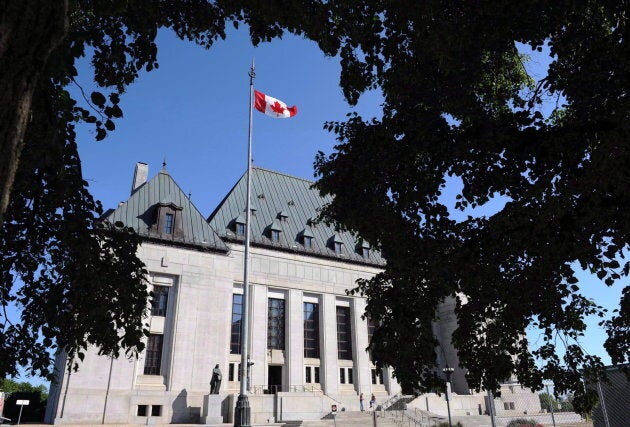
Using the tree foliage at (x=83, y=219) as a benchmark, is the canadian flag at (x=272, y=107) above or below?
above

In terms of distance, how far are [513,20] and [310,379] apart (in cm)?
3623

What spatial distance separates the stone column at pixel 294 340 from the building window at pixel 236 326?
4.40m

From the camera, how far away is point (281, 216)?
4541 centimetres

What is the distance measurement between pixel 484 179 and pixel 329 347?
1343 inches

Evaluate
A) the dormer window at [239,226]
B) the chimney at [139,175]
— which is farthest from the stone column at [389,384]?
the chimney at [139,175]

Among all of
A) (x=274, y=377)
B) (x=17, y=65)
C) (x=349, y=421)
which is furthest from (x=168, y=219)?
(x=17, y=65)

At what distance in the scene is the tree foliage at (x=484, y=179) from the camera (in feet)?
26.0

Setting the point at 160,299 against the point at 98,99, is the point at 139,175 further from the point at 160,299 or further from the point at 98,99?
the point at 98,99

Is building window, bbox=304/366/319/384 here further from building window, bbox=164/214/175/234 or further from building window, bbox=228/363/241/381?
building window, bbox=164/214/175/234

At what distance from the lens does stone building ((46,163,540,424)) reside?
30.6 metres

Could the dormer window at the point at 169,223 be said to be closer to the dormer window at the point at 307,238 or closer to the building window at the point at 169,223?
the building window at the point at 169,223

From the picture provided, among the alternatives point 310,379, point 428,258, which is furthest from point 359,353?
point 428,258

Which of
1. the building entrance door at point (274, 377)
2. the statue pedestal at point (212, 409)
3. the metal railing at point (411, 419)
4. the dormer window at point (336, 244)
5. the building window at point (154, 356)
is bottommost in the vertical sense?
the metal railing at point (411, 419)

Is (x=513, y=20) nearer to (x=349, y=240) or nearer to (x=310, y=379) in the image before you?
(x=310, y=379)
